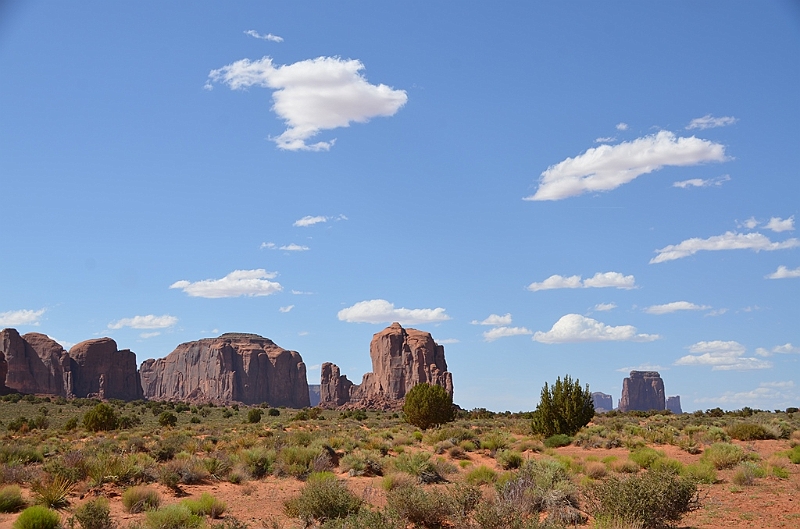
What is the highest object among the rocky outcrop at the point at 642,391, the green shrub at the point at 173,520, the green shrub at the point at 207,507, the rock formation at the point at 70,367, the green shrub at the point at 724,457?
the rock formation at the point at 70,367

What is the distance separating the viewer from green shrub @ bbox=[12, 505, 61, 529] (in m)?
12.2

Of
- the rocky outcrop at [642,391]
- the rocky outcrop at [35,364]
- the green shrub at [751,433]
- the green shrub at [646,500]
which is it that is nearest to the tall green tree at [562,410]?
the green shrub at [751,433]

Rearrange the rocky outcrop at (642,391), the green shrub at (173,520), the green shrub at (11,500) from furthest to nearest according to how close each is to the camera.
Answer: the rocky outcrop at (642,391) → the green shrub at (11,500) → the green shrub at (173,520)

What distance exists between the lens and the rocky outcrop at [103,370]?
122 meters

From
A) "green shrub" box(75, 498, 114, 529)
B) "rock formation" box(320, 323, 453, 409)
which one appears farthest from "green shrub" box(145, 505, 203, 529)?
"rock formation" box(320, 323, 453, 409)

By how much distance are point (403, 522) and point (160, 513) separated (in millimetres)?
4782

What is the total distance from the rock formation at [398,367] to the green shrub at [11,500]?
304ft

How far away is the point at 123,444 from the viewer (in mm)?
26828

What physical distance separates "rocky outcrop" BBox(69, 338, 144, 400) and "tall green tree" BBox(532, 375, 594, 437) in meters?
109

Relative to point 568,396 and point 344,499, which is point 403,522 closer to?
point 344,499

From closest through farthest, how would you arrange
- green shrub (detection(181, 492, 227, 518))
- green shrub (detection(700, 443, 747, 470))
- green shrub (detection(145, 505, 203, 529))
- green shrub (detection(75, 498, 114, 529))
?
green shrub (detection(145, 505, 203, 529))
green shrub (detection(75, 498, 114, 529))
green shrub (detection(181, 492, 227, 518))
green shrub (detection(700, 443, 747, 470))

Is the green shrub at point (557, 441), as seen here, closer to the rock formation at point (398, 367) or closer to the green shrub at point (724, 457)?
the green shrub at point (724, 457)

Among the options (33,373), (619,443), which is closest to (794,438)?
(619,443)

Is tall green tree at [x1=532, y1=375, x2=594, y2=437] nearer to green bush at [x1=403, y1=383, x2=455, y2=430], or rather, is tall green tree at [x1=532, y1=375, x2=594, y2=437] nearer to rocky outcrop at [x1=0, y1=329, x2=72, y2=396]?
green bush at [x1=403, y1=383, x2=455, y2=430]
